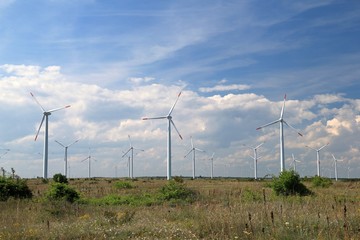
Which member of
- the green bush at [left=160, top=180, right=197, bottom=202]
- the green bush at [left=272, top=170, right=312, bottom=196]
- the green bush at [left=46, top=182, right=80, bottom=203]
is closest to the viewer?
the green bush at [left=46, top=182, right=80, bottom=203]

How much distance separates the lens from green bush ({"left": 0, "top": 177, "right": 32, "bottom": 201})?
96.7ft

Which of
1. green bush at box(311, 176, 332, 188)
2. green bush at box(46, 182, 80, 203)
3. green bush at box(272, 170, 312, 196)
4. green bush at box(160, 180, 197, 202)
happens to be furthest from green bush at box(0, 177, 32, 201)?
green bush at box(311, 176, 332, 188)

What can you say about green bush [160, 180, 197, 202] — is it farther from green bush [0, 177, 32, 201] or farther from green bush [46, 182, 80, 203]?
green bush [0, 177, 32, 201]

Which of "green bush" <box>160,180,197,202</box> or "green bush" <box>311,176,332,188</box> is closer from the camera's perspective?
"green bush" <box>160,180,197,202</box>

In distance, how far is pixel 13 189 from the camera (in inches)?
1194

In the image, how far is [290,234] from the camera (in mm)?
9359

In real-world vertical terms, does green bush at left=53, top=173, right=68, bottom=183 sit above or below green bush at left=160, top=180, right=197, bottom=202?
above

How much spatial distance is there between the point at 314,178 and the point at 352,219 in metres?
42.5

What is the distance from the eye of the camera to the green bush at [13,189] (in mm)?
29470

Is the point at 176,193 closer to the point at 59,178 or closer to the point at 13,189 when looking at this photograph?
the point at 13,189

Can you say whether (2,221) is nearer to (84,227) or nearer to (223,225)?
(84,227)

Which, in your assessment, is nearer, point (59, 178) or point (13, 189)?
point (13, 189)

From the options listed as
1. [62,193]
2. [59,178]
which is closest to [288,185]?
[62,193]

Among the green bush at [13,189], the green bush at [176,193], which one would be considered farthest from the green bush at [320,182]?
the green bush at [13,189]
